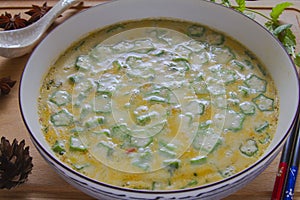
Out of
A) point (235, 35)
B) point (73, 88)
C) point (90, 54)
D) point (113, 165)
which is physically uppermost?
point (235, 35)

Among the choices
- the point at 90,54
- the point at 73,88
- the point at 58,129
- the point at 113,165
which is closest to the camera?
the point at 113,165

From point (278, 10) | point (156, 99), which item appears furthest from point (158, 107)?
point (278, 10)

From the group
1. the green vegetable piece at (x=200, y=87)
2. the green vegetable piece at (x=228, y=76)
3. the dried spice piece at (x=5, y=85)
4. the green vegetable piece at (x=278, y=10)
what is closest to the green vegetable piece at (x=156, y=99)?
the green vegetable piece at (x=200, y=87)

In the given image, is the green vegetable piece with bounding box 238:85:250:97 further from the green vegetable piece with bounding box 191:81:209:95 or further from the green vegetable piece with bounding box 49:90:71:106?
the green vegetable piece with bounding box 49:90:71:106

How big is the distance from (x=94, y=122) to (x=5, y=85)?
43cm

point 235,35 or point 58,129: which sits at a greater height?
point 235,35

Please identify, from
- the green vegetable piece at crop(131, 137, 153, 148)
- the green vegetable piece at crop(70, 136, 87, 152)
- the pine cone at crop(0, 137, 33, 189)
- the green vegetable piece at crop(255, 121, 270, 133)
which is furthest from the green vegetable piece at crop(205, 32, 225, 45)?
the pine cone at crop(0, 137, 33, 189)

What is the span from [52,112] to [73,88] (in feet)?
0.37

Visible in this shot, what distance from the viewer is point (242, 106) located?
5.00 feet

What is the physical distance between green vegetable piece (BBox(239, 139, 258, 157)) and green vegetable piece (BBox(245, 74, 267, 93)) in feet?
0.68

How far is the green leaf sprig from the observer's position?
1.81 metres

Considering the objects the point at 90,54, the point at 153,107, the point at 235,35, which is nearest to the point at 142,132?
the point at 153,107

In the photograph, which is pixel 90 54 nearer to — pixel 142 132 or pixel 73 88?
pixel 73 88

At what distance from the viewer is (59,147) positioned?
4.71 ft
